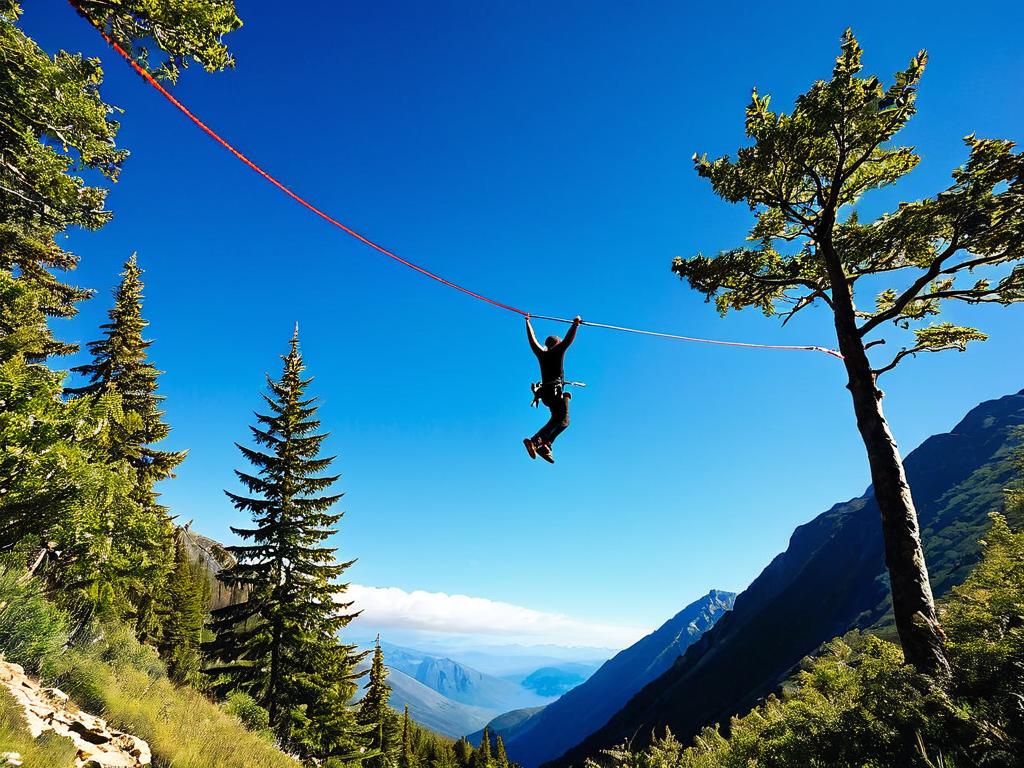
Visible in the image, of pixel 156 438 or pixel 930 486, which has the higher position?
pixel 930 486

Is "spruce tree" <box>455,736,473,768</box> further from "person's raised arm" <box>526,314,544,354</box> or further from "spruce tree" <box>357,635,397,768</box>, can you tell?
"person's raised arm" <box>526,314,544,354</box>

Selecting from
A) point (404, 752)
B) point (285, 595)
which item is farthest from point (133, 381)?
point (404, 752)

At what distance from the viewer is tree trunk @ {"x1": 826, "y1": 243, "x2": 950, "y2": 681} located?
6.39m

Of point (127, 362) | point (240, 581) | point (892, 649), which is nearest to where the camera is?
point (892, 649)

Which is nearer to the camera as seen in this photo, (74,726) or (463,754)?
(74,726)

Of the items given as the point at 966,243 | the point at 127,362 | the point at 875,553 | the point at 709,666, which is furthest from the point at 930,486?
the point at 127,362

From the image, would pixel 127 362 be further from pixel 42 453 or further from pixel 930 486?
pixel 930 486

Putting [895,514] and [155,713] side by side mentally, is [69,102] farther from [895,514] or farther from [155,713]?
[895,514]

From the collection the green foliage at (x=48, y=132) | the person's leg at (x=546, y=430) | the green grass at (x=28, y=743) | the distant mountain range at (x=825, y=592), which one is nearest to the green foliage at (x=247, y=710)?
the green grass at (x=28, y=743)

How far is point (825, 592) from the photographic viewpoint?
130500 mm

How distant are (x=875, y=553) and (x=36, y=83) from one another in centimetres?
16843

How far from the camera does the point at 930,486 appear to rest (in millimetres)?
141875

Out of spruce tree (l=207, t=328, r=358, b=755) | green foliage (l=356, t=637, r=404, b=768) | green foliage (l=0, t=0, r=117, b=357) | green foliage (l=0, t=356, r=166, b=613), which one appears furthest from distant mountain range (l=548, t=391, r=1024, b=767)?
green foliage (l=0, t=0, r=117, b=357)

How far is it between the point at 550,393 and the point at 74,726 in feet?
27.7
